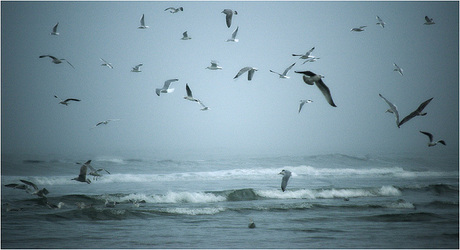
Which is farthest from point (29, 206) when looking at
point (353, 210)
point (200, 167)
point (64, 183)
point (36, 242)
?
point (200, 167)

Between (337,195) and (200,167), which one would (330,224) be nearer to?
(337,195)

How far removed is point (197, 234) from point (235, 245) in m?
1.40

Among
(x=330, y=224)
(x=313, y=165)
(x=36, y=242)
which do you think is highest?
(x=313, y=165)

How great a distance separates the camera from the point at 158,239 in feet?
34.4

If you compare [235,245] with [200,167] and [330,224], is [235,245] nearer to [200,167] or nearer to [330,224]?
[330,224]

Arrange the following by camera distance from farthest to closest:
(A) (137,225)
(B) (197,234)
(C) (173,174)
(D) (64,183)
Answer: (C) (173,174), (D) (64,183), (A) (137,225), (B) (197,234)

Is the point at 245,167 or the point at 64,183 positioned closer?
the point at 64,183

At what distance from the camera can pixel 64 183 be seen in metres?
20.7

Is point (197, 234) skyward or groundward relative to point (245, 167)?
groundward

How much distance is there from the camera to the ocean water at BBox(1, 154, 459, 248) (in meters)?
10.4

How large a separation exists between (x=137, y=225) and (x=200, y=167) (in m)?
17.9

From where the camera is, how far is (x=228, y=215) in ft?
43.3

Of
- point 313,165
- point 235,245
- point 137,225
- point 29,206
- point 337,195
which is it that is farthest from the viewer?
point 313,165

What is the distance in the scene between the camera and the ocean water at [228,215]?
34.0ft
